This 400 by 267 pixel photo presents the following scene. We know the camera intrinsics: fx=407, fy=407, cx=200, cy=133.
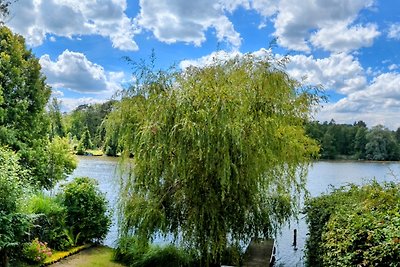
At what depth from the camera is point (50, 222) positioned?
994cm

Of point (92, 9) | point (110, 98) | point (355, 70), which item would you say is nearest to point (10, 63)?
point (92, 9)

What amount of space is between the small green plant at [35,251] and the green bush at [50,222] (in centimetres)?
50

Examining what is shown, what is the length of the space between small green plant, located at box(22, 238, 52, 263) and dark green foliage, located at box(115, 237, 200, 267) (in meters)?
1.68

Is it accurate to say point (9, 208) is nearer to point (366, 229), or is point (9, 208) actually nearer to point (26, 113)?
point (366, 229)

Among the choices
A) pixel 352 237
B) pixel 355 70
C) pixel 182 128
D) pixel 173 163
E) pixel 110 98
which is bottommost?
pixel 352 237

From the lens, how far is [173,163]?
8117mm

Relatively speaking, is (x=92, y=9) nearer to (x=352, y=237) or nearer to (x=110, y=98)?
(x=110, y=98)

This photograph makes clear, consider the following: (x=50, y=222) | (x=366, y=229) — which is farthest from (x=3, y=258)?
(x=366, y=229)

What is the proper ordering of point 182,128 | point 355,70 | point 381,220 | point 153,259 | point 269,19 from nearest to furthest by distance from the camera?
1. point 381,220
2. point 182,128
3. point 153,259
4. point 269,19
5. point 355,70

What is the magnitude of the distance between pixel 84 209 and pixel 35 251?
2.14 m

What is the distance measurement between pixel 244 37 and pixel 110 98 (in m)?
3.78

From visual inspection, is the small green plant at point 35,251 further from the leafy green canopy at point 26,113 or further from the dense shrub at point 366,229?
the leafy green canopy at point 26,113

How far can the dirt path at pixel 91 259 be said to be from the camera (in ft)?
30.6

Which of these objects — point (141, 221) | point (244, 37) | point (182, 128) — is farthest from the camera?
point (244, 37)
